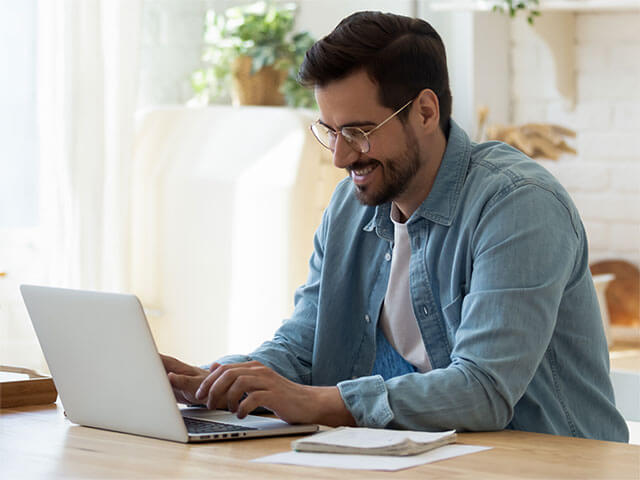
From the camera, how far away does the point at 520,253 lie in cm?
135

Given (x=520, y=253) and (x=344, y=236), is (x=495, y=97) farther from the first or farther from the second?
(x=520, y=253)

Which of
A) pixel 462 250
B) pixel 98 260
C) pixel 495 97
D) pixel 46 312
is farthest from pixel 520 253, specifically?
pixel 495 97

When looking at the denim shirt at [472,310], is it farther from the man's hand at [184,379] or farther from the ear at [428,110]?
the man's hand at [184,379]

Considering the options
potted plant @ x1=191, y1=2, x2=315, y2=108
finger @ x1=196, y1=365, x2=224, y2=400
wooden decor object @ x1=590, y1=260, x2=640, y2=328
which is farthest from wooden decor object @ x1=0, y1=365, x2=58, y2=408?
wooden decor object @ x1=590, y1=260, x2=640, y2=328

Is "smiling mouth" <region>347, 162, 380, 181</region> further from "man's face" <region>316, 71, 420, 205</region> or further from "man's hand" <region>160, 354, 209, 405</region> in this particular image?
"man's hand" <region>160, 354, 209, 405</region>

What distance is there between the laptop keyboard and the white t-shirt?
36cm

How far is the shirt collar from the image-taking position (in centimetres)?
150

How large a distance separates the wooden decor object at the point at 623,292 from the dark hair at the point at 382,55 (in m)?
1.67

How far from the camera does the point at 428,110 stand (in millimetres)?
1566

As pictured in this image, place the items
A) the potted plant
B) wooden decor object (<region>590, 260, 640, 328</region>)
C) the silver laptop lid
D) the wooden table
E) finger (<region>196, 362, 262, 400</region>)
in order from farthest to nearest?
the potted plant → wooden decor object (<region>590, 260, 640, 328</region>) → finger (<region>196, 362, 262, 400</region>) → the silver laptop lid → the wooden table

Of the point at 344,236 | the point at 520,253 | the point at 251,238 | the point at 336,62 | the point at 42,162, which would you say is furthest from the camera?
the point at 251,238

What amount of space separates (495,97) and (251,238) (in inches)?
36.1

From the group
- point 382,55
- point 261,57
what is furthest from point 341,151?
point 261,57

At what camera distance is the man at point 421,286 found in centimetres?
131
